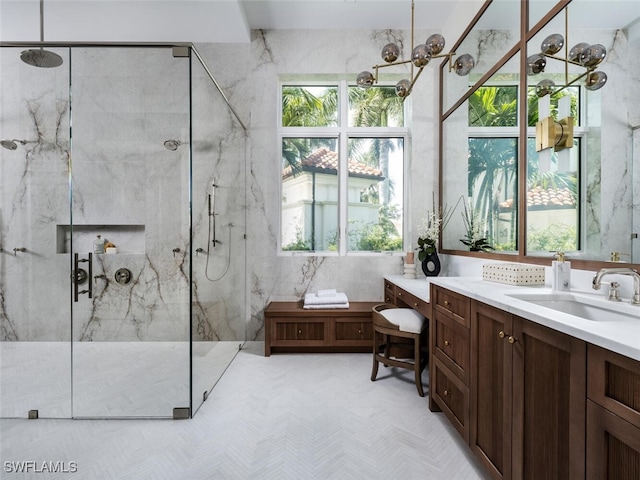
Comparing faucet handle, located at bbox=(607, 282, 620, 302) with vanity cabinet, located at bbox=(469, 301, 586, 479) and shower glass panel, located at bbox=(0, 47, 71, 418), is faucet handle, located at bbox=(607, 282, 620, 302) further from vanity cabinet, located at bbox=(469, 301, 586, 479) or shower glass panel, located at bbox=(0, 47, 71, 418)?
shower glass panel, located at bbox=(0, 47, 71, 418)

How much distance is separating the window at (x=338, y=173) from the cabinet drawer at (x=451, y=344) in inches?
62.6

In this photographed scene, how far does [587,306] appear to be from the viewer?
51.8 inches

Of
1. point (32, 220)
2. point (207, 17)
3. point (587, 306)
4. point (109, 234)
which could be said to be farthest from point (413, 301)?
point (207, 17)

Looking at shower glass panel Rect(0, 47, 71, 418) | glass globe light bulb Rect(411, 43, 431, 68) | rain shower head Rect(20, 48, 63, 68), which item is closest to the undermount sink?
glass globe light bulb Rect(411, 43, 431, 68)

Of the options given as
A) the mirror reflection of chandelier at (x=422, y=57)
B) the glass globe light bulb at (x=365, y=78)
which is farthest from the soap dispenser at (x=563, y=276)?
the glass globe light bulb at (x=365, y=78)

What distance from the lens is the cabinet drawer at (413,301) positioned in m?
2.24

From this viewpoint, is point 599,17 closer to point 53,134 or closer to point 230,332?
point 230,332

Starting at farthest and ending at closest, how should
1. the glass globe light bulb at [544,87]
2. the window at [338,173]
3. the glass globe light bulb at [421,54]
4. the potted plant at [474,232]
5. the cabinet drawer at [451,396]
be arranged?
the window at [338,173] → the potted plant at [474,232] → the glass globe light bulb at [421,54] → the glass globe light bulb at [544,87] → the cabinet drawer at [451,396]

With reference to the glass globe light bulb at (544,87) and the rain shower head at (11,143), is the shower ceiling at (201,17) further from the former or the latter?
the rain shower head at (11,143)

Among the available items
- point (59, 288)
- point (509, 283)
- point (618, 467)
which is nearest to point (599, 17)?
point (509, 283)

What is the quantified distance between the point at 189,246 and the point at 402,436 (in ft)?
5.72

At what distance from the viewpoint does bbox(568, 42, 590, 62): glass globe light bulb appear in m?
1.49

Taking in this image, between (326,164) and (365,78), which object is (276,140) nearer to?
(326,164)

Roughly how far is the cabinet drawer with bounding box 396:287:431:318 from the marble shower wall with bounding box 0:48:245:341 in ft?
5.10
